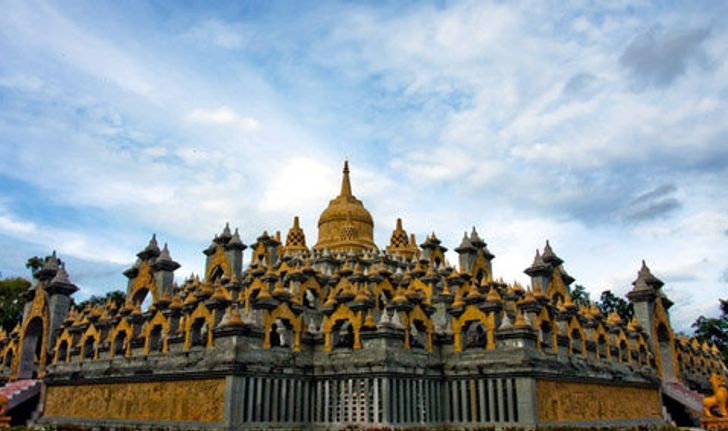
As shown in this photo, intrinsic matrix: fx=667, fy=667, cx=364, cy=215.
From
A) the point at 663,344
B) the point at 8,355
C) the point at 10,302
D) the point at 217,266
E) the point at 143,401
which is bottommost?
the point at 143,401

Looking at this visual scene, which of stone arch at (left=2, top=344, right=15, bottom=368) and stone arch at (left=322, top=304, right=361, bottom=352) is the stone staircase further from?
stone arch at (left=322, top=304, right=361, bottom=352)

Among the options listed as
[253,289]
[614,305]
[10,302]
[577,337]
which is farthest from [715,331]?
[10,302]

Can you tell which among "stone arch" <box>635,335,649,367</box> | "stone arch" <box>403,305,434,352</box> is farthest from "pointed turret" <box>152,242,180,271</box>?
"stone arch" <box>635,335,649,367</box>

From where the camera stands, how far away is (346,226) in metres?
55.2

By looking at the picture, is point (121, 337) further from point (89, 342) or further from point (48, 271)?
point (48, 271)

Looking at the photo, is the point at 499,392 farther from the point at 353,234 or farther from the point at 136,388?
the point at 353,234

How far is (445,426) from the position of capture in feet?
107

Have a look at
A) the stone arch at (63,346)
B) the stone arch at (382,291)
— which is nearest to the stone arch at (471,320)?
the stone arch at (382,291)

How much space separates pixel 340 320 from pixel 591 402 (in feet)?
47.8

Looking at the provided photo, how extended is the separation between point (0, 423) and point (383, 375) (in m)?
22.2

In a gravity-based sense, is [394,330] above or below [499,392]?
above

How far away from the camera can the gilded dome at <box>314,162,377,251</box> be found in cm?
5459

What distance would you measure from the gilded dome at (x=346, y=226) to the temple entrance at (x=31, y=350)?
863 inches

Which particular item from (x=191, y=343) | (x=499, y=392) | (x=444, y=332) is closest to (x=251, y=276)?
(x=191, y=343)
